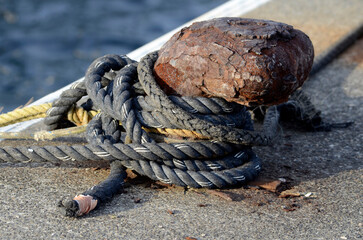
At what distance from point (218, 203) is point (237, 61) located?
1.74 ft

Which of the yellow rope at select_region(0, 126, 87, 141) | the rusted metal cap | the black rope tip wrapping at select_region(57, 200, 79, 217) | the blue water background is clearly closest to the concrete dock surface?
the black rope tip wrapping at select_region(57, 200, 79, 217)

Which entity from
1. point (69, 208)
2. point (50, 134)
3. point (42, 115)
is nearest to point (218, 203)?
point (69, 208)

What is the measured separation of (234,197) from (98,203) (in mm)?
517

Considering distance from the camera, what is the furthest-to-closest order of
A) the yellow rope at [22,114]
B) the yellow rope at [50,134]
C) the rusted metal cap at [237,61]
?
1. the yellow rope at [22,114]
2. the yellow rope at [50,134]
3. the rusted metal cap at [237,61]

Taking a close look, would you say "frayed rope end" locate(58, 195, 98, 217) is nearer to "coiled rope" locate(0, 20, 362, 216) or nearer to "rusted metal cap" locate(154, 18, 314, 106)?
"coiled rope" locate(0, 20, 362, 216)

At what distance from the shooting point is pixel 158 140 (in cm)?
211

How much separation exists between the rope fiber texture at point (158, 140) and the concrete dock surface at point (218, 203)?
0.07 meters

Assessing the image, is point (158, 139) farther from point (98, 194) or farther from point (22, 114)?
point (22, 114)

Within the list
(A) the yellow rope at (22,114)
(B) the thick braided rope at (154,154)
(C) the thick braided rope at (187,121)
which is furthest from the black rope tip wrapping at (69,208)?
(A) the yellow rope at (22,114)

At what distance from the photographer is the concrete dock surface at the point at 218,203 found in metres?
1.77

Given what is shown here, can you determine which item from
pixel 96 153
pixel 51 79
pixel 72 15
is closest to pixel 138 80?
pixel 96 153

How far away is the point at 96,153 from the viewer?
2051 mm

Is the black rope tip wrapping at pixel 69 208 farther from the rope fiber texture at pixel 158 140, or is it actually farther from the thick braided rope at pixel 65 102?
the thick braided rope at pixel 65 102

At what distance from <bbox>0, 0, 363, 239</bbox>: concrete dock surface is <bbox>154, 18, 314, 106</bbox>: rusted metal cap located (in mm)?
386
